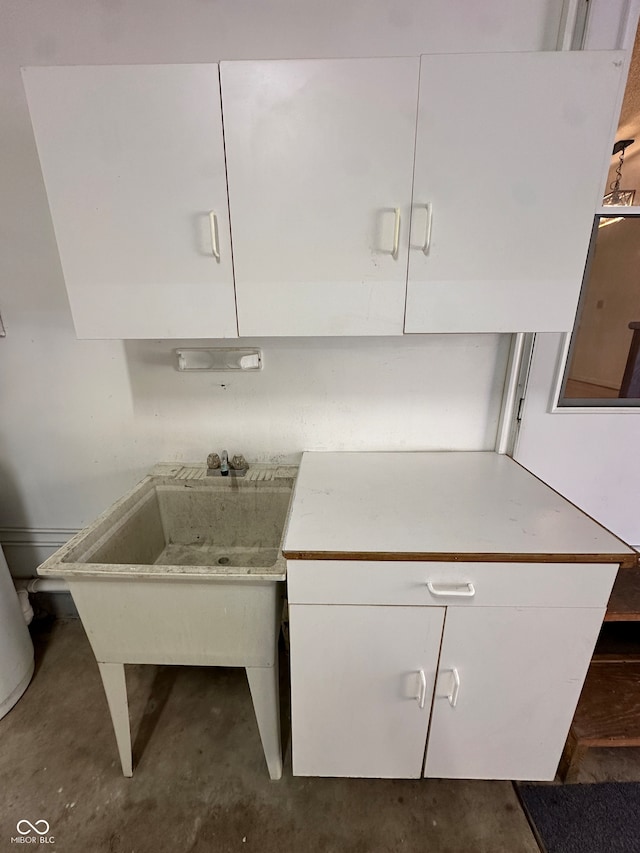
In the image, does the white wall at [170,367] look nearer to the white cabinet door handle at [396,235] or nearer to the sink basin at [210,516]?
the sink basin at [210,516]

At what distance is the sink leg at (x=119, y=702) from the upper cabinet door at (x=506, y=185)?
1322mm

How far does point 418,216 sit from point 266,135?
0.42 m

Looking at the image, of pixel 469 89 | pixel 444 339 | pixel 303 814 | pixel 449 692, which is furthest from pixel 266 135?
pixel 303 814

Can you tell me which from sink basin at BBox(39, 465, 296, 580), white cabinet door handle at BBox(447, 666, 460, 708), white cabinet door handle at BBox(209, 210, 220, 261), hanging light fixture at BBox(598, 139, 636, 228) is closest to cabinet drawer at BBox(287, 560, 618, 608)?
white cabinet door handle at BBox(447, 666, 460, 708)

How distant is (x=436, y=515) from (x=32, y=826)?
1.49 m

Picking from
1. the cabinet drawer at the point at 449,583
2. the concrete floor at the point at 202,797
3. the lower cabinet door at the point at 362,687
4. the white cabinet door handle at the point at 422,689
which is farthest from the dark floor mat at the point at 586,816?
the cabinet drawer at the point at 449,583

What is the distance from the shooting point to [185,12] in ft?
3.47

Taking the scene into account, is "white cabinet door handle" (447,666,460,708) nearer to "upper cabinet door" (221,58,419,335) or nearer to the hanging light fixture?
"upper cabinet door" (221,58,419,335)

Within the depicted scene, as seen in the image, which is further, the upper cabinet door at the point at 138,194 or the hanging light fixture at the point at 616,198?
the hanging light fixture at the point at 616,198

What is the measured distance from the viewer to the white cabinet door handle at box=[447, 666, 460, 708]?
92 centimetres

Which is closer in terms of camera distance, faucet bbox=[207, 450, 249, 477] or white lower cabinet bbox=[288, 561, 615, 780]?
white lower cabinet bbox=[288, 561, 615, 780]

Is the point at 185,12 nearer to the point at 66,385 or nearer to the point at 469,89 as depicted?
the point at 469,89

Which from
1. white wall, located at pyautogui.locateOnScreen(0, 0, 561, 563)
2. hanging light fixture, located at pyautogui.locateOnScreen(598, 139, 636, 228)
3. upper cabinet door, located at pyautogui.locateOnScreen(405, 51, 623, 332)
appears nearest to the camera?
upper cabinet door, located at pyautogui.locateOnScreen(405, 51, 623, 332)

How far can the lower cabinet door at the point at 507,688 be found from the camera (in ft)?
2.89
